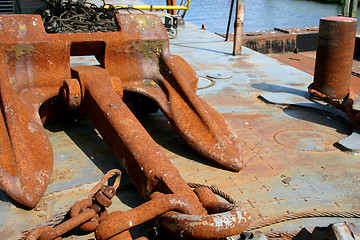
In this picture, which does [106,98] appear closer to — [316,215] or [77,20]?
[316,215]

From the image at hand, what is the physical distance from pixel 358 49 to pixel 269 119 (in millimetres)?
7413

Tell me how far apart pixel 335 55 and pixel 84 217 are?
3.38 m

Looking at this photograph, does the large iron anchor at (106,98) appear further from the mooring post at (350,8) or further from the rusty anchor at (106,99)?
the mooring post at (350,8)

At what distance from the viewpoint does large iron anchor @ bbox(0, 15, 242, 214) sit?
7.79 ft

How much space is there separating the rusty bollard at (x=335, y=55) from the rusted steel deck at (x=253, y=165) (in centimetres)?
45

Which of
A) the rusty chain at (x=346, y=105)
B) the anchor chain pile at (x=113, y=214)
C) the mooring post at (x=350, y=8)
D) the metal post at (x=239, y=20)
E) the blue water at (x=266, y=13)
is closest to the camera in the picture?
the anchor chain pile at (x=113, y=214)

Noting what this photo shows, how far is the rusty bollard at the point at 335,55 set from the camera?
14.3 ft

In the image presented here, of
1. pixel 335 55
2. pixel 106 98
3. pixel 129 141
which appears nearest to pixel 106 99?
pixel 106 98

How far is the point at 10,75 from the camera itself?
3041 millimetres

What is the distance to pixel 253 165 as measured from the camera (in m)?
3.05

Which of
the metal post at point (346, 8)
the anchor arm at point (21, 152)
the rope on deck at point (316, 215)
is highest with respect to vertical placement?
the metal post at point (346, 8)

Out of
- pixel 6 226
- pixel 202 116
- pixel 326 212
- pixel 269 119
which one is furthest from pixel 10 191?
pixel 269 119

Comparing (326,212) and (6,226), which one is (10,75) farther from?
(326,212)

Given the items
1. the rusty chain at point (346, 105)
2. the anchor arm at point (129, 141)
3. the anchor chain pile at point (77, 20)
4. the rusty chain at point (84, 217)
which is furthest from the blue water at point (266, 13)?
the rusty chain at point (84, 217)
